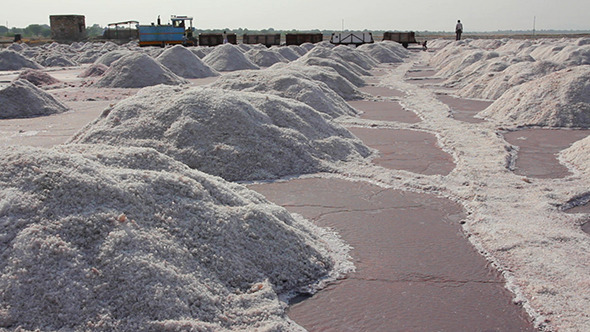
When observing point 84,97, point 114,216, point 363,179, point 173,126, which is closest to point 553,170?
point 363,179

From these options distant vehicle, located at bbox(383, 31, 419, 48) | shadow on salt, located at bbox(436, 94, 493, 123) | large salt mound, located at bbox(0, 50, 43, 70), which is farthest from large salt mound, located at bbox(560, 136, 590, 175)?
distant vehicle, located at bbox(383, 31, 419, 48)

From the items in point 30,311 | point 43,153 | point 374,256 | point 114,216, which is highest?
point 43,153

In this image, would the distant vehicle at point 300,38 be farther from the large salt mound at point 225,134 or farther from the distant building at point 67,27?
the large salt mound at point 225,134

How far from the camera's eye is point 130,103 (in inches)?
284

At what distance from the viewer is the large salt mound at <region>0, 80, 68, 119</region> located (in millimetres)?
10305

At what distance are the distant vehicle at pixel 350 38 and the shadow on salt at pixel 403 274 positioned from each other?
1270 inches

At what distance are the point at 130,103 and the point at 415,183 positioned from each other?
3.93 meters

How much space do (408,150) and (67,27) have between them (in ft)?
161

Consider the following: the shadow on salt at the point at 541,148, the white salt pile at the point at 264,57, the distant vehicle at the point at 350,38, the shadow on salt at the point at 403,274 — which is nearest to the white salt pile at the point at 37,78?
the white salt pile at the point at 264,57

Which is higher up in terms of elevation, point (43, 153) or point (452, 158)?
point (43, 153)

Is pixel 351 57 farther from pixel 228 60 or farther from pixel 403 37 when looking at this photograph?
pixel 403 37

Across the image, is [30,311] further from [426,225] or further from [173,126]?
[173,126]

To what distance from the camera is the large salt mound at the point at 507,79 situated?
1287 centimetres

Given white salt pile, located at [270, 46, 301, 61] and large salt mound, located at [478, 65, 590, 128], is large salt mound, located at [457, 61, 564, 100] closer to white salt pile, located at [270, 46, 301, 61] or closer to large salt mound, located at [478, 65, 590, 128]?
large salt mound, located at [478, 65, 590, 128]
